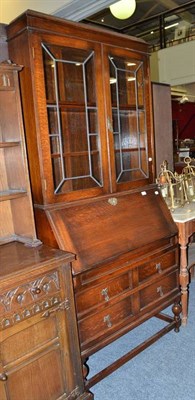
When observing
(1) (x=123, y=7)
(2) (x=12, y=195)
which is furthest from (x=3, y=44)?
(1) (x=123, y=7)

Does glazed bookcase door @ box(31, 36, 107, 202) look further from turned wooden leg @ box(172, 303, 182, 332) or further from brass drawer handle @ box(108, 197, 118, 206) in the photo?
turned wooden leg @ box(172, 303, 182, 332)

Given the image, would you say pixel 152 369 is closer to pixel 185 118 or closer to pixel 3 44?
pixel 3 44

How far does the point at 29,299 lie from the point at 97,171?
83 cm

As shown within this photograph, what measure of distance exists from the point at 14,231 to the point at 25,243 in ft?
0.49

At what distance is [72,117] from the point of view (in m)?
1.88

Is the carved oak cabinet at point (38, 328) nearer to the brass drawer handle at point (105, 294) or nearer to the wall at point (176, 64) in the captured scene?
the brass drawer handle at point (105, 294)

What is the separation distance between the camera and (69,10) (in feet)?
7.36

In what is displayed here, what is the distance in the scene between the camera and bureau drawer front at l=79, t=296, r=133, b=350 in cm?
158

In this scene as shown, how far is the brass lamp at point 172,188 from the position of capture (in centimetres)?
250

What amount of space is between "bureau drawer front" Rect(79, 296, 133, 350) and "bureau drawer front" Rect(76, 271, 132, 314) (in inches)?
2.4

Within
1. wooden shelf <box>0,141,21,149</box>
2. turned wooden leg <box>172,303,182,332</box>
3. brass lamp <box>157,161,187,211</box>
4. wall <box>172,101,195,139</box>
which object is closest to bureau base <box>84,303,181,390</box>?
turned wooden leg <box>172,303,182,332</box>

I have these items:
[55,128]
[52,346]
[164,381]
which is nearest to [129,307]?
[164,381]

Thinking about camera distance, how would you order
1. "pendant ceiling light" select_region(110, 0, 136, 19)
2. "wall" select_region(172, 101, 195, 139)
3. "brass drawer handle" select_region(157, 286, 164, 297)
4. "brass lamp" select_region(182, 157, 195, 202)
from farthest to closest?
"wall" select_region(172, 101, 195, 139) < "pendant ceiling light" select_region(110, 0, 136, 19) < "brass lamp" select_region(182, 157, 195, 202) < "brass drawer handle" select_region(157, 286, 164, 297)

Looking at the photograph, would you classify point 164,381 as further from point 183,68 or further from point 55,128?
point 183,68
